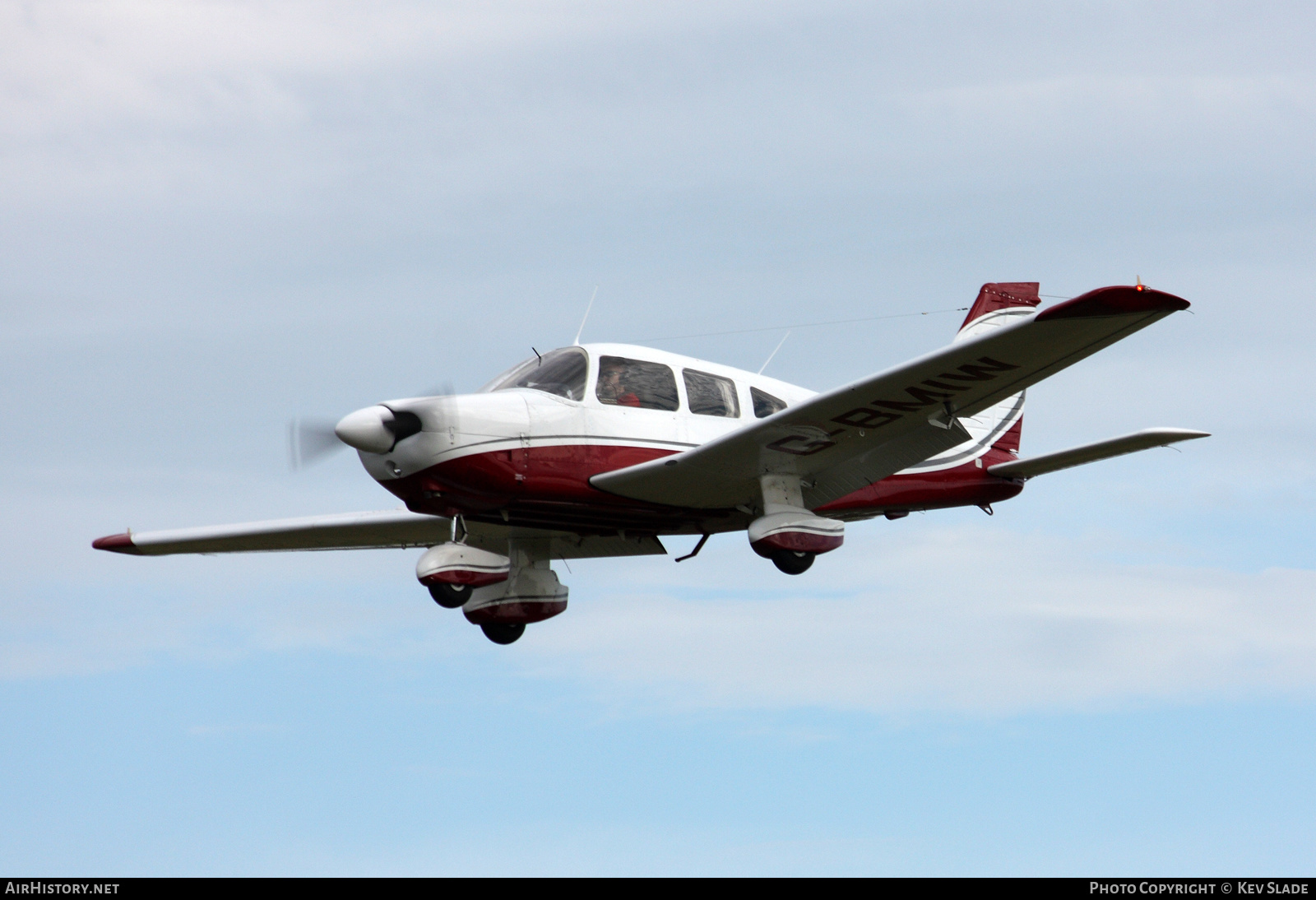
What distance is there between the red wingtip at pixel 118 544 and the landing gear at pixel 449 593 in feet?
15.8

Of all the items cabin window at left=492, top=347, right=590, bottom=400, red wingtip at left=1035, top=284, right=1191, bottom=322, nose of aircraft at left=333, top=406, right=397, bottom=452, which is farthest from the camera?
cabin window at left=492, top=347, right=590, bottom=400

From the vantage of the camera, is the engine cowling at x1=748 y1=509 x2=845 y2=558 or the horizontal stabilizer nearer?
the engine cowling at x1=748 y1=509 x2=845 y2=558

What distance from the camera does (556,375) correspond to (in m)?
15.7

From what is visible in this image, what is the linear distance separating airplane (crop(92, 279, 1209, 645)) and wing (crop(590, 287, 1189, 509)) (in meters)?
0.02

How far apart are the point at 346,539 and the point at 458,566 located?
2.81 meters

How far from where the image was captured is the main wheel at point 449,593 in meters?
16.8

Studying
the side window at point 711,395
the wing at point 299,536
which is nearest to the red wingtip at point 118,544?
the wing at point 299,536

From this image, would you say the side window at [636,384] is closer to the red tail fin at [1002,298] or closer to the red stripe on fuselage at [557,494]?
the red stripe on fuselage at [557,494]

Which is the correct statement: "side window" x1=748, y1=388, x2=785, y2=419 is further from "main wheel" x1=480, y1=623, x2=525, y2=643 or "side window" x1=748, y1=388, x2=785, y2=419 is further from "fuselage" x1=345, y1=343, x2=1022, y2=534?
"main wheel" x1=480, y1=623, x2=525, y2=643

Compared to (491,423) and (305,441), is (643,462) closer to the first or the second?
(491,423)

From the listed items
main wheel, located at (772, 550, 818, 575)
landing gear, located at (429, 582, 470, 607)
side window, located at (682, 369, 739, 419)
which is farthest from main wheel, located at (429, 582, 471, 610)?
main wheel, located at (772, 550, 818, 575)

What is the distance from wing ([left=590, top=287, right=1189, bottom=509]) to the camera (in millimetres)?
12633

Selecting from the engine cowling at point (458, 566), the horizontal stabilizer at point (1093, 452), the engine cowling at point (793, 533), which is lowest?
the engine cowling at point (793, 533)
